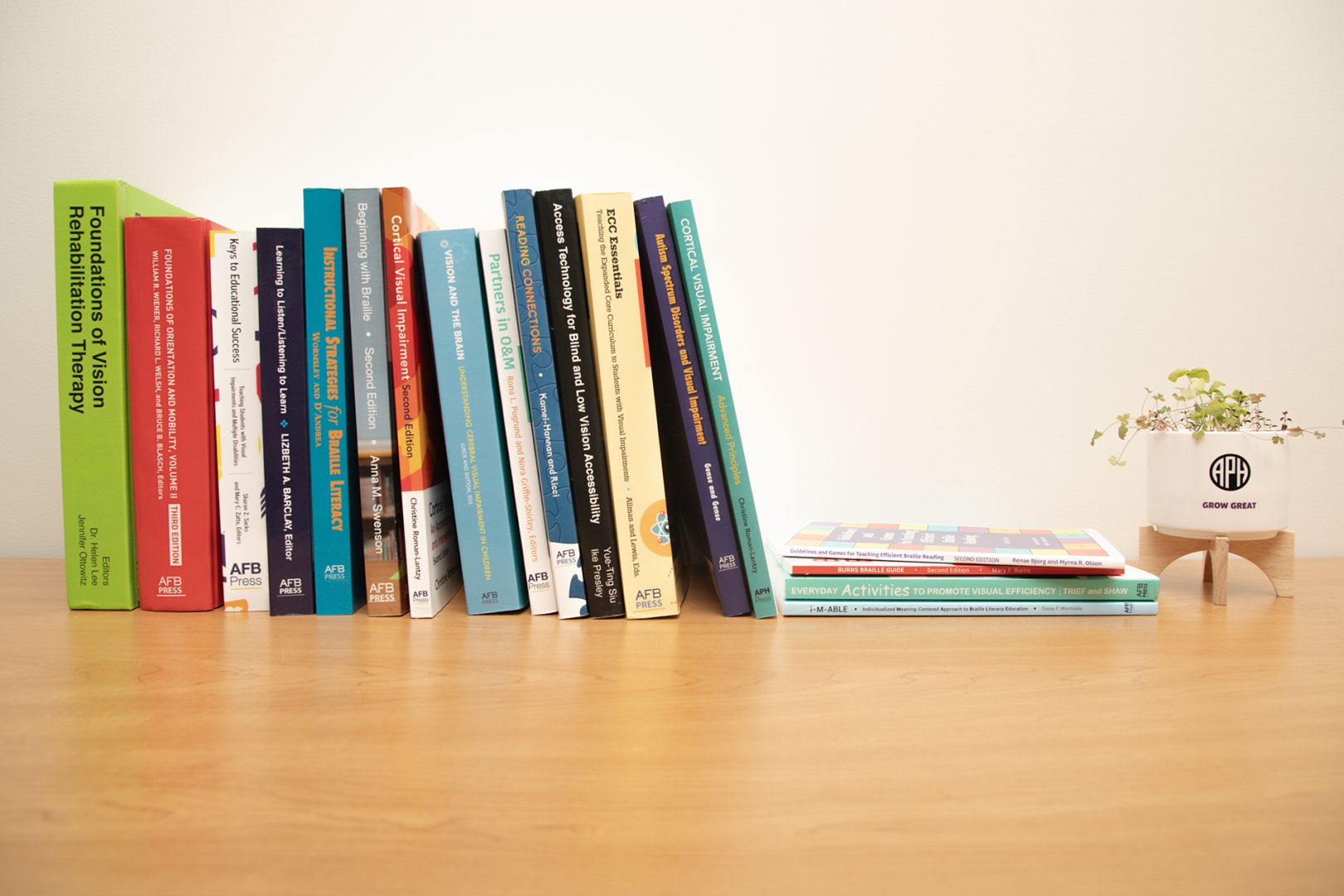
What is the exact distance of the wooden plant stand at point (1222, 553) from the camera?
893mm

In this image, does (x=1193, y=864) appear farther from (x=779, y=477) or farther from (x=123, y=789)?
(x=779, y=477)

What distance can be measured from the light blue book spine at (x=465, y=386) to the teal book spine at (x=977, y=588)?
318 millimetres

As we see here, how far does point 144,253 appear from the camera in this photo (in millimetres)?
852

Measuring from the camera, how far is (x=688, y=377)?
0.82 meters

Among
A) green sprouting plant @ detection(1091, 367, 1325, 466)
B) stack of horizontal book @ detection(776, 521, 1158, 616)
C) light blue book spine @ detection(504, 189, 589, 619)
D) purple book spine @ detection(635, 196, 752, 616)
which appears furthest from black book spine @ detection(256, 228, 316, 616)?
green sprouting plant @ detection(1091, 367, 1325, 466)

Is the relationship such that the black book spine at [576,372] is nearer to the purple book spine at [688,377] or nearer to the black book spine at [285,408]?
the purple book spine at [688,377]

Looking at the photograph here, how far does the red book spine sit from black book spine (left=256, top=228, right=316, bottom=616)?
72 mm

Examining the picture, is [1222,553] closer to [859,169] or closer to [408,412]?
[859,169]

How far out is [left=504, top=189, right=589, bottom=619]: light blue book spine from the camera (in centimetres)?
83

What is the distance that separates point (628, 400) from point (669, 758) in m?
0.41

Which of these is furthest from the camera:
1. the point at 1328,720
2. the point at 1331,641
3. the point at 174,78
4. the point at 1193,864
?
the point at 174,78

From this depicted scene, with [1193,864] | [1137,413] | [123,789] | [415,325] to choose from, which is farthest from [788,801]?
[1137,413]

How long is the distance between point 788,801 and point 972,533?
0.62 meters

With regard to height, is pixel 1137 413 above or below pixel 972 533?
above
